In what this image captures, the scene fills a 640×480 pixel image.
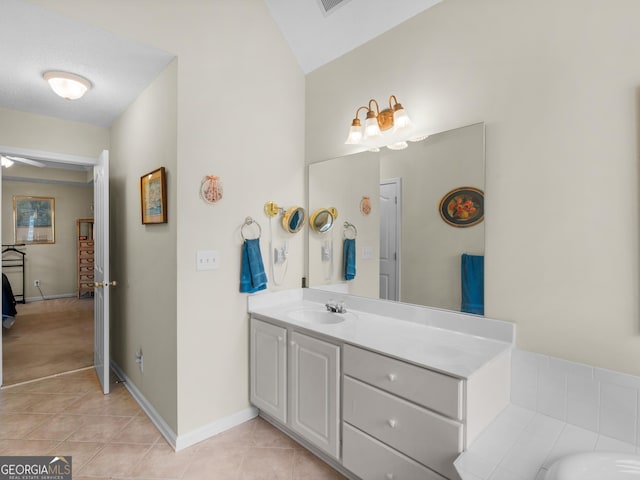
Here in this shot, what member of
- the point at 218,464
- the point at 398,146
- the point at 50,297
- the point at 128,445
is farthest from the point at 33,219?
the point at 398,146

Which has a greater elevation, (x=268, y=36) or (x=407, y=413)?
(x=268, y=36)

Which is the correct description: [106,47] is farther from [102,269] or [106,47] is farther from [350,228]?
[350,228]

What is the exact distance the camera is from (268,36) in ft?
8.05

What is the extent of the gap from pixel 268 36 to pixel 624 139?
224 centimetres

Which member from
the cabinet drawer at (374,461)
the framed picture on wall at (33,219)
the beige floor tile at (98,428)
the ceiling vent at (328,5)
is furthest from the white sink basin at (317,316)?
the framed picture on wall at (33,219)

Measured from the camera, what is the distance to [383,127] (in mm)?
2064

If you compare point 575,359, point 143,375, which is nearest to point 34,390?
point 143,375

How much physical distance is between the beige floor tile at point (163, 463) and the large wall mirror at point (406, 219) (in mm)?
1406

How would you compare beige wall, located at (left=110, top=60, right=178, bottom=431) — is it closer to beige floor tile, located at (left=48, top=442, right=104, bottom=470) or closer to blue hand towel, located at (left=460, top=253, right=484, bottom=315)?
beige floor tile, located at (left=48, top=442, right=104, bottom=470)

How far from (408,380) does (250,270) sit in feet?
4.16

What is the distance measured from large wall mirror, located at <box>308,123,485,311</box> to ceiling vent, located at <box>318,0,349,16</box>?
99 cm

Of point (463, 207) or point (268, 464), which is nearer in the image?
point (463, 207)

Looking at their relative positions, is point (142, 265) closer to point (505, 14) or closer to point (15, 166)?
point (505, 14)

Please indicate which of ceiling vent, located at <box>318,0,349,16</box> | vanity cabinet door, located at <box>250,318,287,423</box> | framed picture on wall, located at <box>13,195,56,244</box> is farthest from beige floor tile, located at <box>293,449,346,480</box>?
framed picture on wall, located at <box>13,195,56,244</box>
